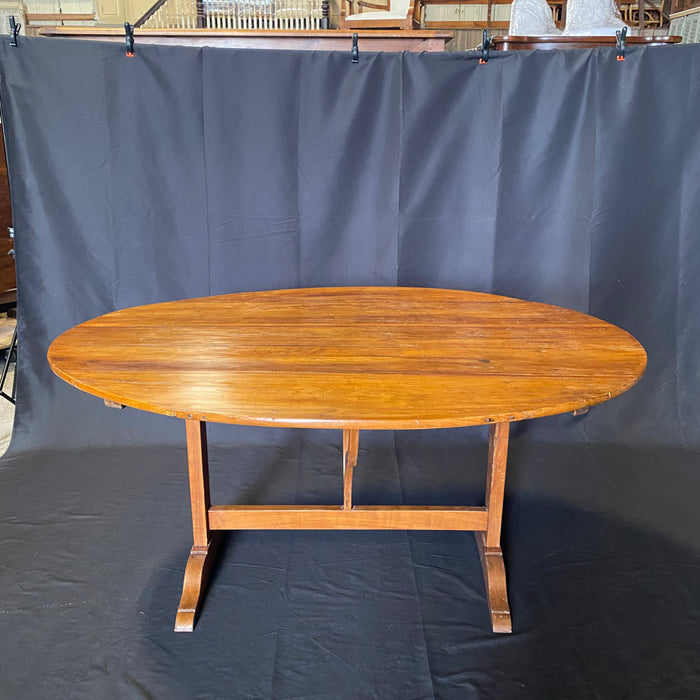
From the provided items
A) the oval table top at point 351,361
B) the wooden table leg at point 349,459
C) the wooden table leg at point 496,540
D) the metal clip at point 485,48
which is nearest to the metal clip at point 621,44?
the metal clip at point 485,48

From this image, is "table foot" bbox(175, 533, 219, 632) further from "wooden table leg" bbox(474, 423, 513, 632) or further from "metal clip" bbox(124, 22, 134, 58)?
"metal clip" bbox(124, 22, 134, 58)

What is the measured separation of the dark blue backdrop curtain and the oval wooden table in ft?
0.63

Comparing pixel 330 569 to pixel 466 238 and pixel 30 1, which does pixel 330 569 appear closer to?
pixel 466 238

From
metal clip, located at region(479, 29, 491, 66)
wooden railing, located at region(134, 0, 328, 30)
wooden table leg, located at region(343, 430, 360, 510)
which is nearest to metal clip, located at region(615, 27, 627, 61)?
metal clip, located at region(479, 29, 491, 66)

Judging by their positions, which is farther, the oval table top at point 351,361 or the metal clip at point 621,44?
the metal clip at point 621,44

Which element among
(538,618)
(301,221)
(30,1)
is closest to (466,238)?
(301,221)

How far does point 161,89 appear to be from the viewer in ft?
7.65

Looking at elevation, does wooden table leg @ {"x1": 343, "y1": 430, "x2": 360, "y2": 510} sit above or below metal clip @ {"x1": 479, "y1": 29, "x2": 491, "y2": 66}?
below

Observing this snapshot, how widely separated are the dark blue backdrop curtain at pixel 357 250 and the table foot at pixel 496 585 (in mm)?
88

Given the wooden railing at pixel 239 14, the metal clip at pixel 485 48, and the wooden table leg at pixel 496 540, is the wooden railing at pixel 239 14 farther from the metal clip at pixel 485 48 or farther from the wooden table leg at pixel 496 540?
the wooden table leg at pixel 496 540

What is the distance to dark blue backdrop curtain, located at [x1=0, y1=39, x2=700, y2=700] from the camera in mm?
2004

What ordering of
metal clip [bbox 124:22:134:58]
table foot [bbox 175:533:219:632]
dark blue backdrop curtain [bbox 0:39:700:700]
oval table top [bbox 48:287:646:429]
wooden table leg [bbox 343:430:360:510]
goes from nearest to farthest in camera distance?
1. oval table top [bbox 48:287:646:429]
2. table foot [bbox 175:533:219:632]
3. wooden table leg [bbox 343:430:360:510]
4. dark blue backdrop curtain [bbox 0:39:700:700]
5. metal clip [bbox 124:22:134:58]

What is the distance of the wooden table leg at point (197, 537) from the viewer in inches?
65.7

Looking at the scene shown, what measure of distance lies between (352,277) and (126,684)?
1598 millimetres
